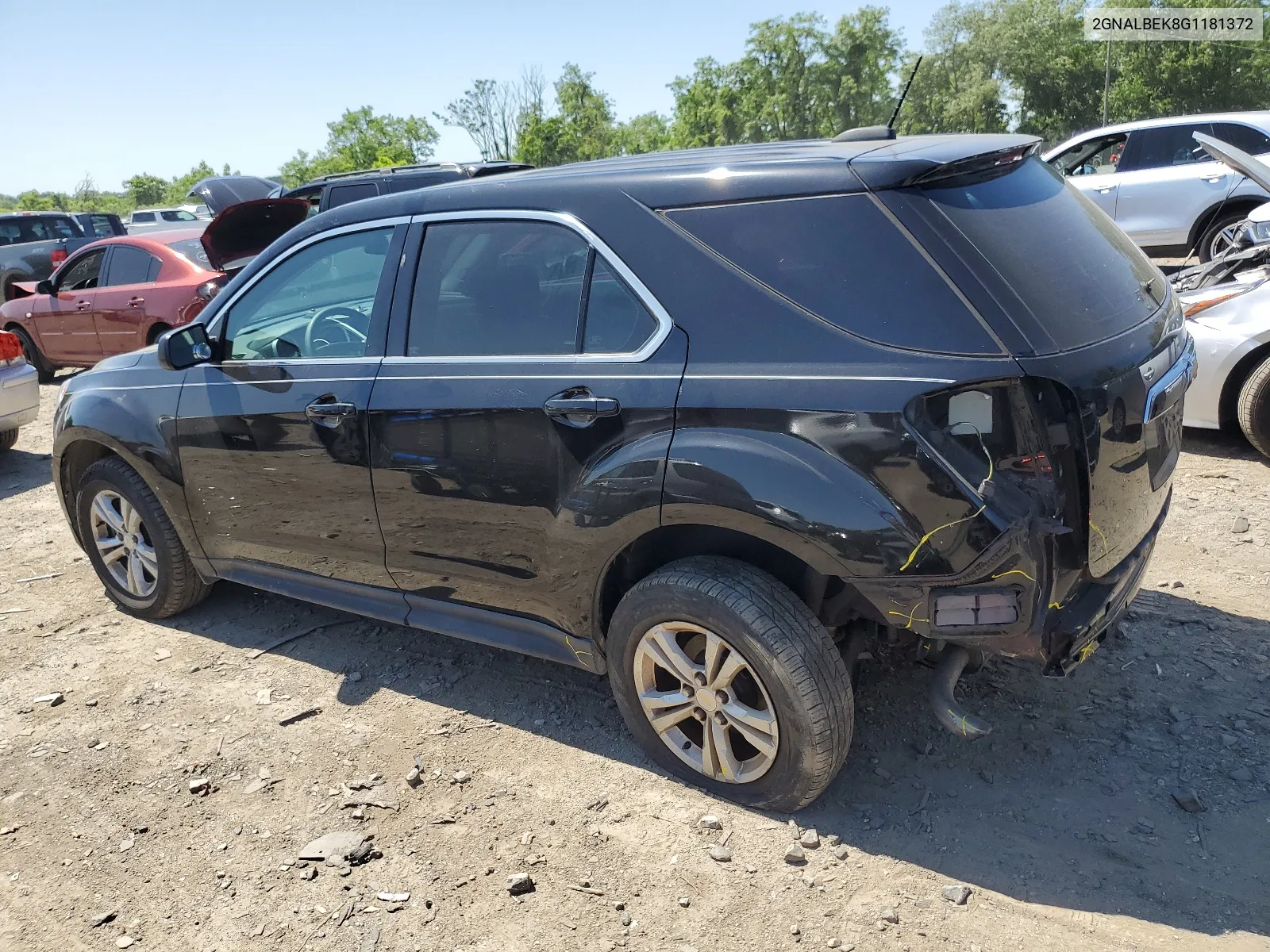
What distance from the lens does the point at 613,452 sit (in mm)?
2775

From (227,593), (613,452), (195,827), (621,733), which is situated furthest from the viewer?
(227,593)

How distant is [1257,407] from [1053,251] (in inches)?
140

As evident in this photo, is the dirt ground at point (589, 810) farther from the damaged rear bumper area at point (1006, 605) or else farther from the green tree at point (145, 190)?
the green tree at point (145, 190)

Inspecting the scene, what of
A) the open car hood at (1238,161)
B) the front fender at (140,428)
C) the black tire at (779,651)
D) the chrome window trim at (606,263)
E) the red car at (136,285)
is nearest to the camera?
the black tire at (779,651)

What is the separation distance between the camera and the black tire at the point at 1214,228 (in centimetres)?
1021

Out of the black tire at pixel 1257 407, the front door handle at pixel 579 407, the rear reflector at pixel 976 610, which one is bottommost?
the black tire at pixel 1257 407

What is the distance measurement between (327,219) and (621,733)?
2.21 m

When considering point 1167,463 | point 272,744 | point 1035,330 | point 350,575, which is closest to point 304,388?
point 350,575

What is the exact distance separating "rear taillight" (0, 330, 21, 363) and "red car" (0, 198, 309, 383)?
1315 millimetres

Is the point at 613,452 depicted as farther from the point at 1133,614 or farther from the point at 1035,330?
the point at 1133,614

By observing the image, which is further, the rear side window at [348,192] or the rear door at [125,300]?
the rear side window at [348,192]

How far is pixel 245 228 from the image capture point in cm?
808

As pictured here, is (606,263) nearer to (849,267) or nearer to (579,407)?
(579,407)

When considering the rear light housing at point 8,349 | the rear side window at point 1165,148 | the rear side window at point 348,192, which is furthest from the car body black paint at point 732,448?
the rear side window at point 1165,148
